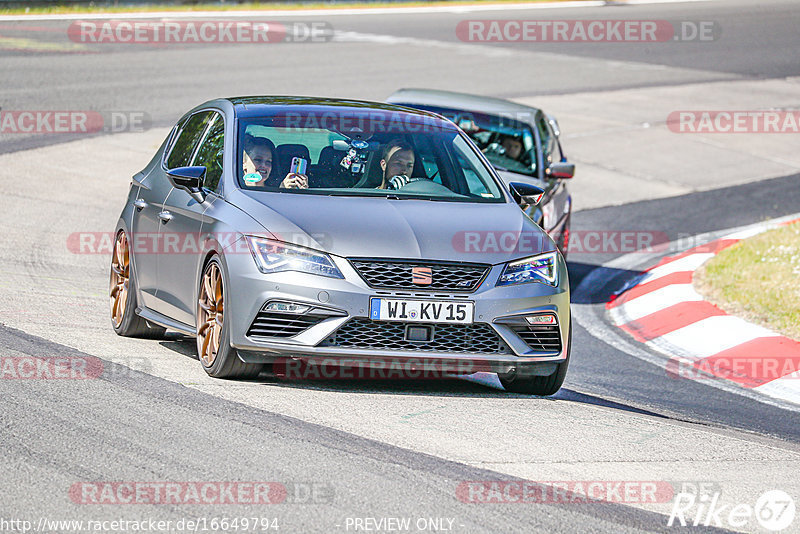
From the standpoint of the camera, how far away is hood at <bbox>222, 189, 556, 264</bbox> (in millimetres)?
6762

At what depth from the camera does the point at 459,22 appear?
38.1m

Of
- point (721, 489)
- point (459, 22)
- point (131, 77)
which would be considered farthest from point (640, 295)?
point (459, 22)

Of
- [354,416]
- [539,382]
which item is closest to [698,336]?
[539,382]

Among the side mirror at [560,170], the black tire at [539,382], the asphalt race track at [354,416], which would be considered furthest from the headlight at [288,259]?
the side mirror at [560,170]

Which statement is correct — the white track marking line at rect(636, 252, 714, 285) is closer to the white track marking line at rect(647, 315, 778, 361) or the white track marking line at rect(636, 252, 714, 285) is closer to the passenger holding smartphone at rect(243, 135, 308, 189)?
the white track marking line at rect(647, 315, 778, 361)

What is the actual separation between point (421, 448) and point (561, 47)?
28.9 meters

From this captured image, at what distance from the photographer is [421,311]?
6.71 metres

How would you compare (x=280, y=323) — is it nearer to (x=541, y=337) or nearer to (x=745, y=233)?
(x=541, y=337)

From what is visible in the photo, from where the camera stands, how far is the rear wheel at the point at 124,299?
8328mm

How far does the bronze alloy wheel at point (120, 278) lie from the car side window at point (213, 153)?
33.5 inches

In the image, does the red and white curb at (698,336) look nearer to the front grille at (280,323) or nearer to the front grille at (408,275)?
the front grille at (408,275)

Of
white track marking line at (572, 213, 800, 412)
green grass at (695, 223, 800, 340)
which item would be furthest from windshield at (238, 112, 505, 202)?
green grass at (695, 223, 800, 340)

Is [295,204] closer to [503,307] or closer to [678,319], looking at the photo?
[503,307]

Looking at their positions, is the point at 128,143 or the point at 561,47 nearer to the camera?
the point at 128,143
